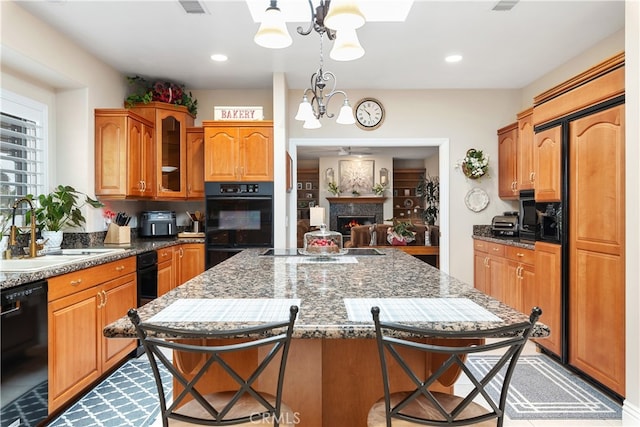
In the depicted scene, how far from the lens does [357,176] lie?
34.5 feet

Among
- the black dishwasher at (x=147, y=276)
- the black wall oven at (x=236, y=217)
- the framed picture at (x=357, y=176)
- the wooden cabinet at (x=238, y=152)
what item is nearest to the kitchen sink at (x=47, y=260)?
the black dishwasher at (x=147, y=276)

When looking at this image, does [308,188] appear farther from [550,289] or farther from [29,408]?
[29,408]

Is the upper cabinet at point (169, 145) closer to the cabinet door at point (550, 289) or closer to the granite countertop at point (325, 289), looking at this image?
the granite countertop at point (325, 289)

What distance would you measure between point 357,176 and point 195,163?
21.4 ft

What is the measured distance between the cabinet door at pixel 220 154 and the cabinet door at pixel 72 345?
5.86ft

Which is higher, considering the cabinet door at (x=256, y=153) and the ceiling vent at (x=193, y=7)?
the ceiling vent at (x=193, y=7)

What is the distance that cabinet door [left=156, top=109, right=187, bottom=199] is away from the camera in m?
4.21

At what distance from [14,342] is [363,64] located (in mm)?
3451

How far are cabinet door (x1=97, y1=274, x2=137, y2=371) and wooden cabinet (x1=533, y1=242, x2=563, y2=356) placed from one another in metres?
3.19

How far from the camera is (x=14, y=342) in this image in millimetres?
1913

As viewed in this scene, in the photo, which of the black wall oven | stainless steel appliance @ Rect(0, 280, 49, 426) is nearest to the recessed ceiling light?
the black wall oven

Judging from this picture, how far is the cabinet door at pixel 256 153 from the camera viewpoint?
4121mm

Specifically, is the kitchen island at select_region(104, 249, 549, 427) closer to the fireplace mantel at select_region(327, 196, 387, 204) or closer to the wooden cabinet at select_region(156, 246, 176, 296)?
the wooden cabinet at select_region(156, 246, 176, 296)

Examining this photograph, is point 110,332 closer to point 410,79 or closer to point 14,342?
point 14,342
